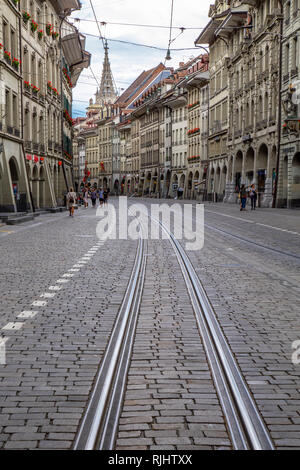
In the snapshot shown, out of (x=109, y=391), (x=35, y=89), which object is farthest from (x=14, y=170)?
(x=109, y=391)

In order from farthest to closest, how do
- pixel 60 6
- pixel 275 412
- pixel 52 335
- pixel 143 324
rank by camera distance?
pixel 60 6
pixel 143 324
pixel 52 335
pixel 275 412

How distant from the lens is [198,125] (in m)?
75.6

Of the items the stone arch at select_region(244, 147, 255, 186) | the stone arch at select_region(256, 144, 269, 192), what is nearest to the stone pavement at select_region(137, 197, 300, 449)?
the stone arch at select_region(256, 144, 269, 192)

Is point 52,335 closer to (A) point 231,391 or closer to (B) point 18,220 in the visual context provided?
(A) point 231,391

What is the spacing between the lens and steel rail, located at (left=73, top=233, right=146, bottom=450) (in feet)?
12.8

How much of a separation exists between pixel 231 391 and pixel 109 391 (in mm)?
882

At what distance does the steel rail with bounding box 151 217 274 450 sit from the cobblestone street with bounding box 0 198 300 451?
0.17 feet

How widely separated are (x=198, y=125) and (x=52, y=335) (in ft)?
232

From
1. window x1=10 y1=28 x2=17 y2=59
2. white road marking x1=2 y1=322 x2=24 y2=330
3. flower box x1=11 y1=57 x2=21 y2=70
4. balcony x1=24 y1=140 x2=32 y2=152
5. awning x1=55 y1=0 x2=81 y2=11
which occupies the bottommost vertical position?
white road marking x1=2 y1=322 x2=24 y2=330

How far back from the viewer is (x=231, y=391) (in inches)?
187

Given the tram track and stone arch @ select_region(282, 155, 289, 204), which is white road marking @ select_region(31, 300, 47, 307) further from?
stone arch @ select_region(282, 155, 289, 204)

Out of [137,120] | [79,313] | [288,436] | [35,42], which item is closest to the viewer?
[288,436]
